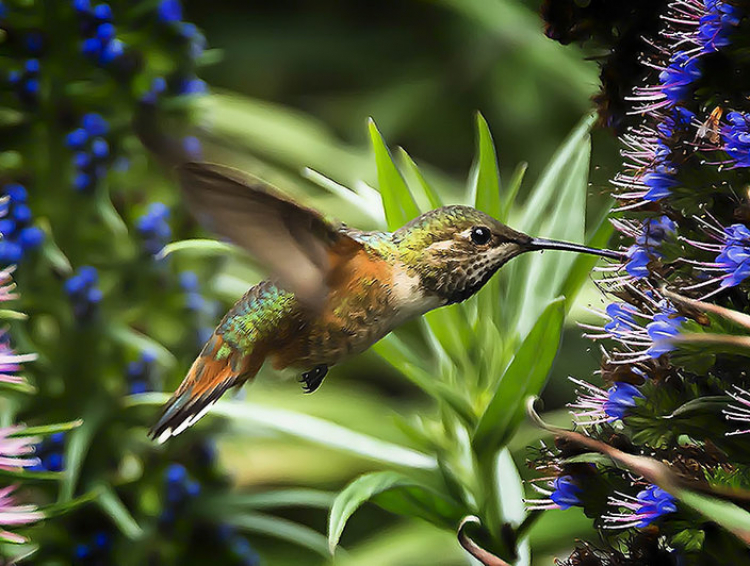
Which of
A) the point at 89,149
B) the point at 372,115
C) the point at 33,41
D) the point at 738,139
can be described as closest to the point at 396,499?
the point at 738,139

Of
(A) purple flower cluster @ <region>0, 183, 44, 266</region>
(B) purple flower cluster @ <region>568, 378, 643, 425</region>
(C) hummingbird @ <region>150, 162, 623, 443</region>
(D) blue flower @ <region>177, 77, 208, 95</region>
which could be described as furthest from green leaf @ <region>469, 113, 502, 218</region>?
(A) purple flower cluster @ <region>0, 183, 44, 266</region>

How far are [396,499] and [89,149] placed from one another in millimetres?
567

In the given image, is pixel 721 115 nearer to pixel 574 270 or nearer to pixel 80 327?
pixel 574 270

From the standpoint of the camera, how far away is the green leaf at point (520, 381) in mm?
850

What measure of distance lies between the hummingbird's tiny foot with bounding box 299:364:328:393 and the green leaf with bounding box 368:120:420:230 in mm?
166

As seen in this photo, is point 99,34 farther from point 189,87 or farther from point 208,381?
point 208,381

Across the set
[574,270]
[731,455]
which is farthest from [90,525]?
[731,455]

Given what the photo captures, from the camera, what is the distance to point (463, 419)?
100cm

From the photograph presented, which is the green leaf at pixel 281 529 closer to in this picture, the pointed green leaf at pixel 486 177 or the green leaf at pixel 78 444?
the green leaf at pixel 78 444

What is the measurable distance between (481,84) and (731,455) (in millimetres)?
1922

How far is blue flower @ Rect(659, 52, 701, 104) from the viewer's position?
2.49 feet

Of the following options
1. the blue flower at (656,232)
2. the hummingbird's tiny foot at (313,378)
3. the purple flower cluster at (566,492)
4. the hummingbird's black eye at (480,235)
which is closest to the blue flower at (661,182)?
the blue flower at (656,232)

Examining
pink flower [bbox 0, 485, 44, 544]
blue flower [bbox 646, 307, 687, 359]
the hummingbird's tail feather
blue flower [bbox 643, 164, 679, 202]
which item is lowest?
pink flower [bbox 0, 485, 44, 544]

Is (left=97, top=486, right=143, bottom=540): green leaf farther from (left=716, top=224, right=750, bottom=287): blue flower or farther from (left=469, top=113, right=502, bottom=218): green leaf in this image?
(left=716, top=224, right=750, bottom=287): blue flower
